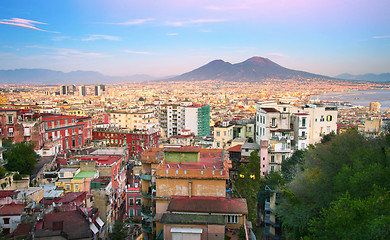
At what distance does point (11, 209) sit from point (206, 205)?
693cm

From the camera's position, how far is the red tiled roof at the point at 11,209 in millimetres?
12315

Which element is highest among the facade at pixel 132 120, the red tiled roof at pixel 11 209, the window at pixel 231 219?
the window at pixel 231 219

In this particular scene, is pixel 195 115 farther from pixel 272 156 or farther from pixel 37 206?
Result: pixel 37 206

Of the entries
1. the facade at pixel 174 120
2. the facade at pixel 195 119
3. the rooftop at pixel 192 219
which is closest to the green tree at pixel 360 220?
the rooftop at pixel 192 219

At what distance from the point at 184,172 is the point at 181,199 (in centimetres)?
83

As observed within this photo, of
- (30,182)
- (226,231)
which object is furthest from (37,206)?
(226,231)

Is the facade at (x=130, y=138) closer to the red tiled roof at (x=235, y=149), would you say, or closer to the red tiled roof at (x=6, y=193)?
the red tiled roof at (x=235, y=149)

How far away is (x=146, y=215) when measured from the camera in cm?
1334

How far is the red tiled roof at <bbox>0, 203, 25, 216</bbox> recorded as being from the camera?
1231 centimetres

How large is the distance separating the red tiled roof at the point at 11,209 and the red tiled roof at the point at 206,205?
220 inches

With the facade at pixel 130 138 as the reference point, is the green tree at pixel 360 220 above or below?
above

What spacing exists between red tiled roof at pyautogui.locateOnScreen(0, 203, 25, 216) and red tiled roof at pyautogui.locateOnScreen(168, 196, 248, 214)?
18.3ft

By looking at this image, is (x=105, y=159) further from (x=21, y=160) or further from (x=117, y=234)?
(x=117, y=234)

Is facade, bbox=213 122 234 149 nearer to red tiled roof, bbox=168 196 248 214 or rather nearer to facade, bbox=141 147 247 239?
facade, bbox=141 147 247 239
